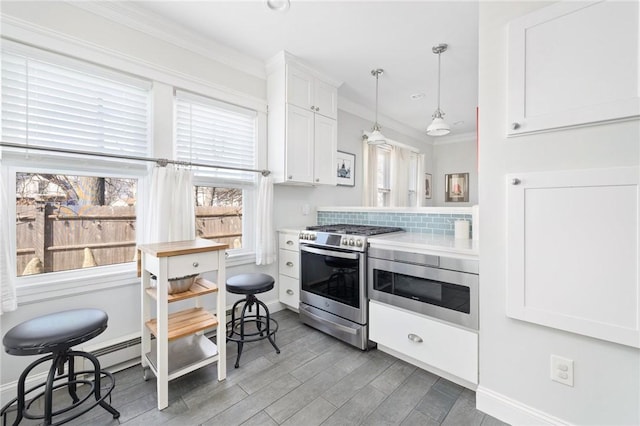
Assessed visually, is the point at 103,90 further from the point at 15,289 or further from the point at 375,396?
the point at 375,396

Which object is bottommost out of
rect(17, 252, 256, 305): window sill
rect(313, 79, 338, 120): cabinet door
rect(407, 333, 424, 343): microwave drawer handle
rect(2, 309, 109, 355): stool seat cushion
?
rect(407, 333, 424, 343): microwave drawer handle

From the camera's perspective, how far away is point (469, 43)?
7.87 feet

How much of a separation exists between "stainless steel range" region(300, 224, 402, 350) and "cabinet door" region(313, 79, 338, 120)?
142 cm

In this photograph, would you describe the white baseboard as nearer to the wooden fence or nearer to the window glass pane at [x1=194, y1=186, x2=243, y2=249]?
the window glass pane at [x1=194, y1=186, x2=243, y2=249]

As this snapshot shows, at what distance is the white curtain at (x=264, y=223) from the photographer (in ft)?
9.04

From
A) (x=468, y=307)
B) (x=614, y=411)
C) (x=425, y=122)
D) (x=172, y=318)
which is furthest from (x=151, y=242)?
(x=425, y=122)

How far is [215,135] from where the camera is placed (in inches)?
101

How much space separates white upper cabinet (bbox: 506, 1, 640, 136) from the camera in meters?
1.16

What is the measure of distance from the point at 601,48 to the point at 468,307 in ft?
4.81

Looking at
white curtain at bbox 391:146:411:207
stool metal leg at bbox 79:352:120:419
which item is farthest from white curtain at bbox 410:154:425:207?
stool metal leg at bbox 79:352:120:419

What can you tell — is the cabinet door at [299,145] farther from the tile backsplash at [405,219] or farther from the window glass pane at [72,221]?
the window glass pane at [72,221]

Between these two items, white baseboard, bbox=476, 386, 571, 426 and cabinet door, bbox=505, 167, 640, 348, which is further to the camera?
white baseboard, bbox=476, 386, 571, 426

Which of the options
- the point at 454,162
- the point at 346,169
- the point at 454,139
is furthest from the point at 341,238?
the point at 454,139

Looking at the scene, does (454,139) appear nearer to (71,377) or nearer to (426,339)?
(426,339)
